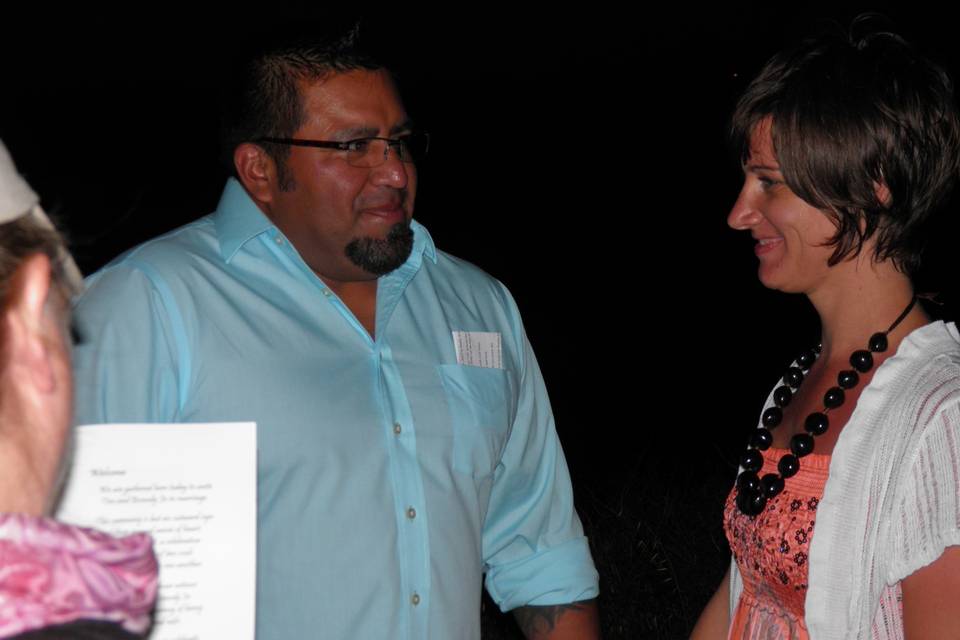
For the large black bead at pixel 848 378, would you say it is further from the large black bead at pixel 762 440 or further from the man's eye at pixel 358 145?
the man's eye at pixel 358 145

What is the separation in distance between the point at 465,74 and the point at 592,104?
5.98 feet

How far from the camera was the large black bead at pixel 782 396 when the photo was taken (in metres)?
2.34

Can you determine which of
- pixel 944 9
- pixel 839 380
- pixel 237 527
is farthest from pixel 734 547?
pixel 944 9

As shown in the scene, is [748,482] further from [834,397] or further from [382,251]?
[382,251]

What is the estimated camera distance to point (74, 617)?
30.9 inches

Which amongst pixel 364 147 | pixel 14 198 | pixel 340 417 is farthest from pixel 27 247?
pixel 364 147

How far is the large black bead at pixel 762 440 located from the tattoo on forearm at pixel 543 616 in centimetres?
54

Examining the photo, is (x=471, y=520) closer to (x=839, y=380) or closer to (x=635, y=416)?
(x=839, y=380)

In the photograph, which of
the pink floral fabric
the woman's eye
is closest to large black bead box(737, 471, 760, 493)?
the woman's eye

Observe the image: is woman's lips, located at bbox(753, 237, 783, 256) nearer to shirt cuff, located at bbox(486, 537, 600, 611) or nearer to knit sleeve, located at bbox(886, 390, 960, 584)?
knit sleeve, located at bbox(886, 390, 960, 584)

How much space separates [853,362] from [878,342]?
62 millimetres

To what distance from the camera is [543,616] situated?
8.03ft

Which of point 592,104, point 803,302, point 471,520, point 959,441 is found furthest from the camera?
point 592,104

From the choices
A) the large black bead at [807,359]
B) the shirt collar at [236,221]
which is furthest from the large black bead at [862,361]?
the shirt collar at [236,221]
